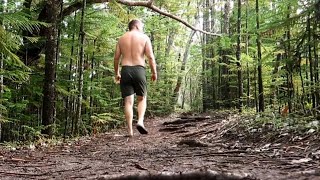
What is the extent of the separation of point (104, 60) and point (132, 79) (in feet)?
19.6

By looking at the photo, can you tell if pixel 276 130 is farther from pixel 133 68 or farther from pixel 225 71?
pixel 225 71

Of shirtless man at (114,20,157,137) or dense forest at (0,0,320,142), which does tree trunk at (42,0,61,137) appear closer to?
dense forest at (0,0,320,142)

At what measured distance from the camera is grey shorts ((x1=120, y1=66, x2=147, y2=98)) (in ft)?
20.6

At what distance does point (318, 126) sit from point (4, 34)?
178 inches

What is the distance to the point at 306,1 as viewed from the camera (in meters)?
4.86

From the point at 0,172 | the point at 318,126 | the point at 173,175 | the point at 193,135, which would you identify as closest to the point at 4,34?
the point at 0,172

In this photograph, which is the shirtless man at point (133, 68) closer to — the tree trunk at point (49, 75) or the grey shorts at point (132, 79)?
the grey shorts at point (132, 79)

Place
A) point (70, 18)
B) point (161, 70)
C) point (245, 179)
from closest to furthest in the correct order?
point (245, 179) < point (70, 18) < point (161, 70)

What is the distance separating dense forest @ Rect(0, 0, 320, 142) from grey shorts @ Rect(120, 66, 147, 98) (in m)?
1.65

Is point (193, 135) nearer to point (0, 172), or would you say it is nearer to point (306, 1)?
point (306, 1)

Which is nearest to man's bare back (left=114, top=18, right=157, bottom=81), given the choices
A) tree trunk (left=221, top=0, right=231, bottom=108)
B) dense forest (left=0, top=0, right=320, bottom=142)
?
dense forest (left=0, top=0, right=320, bottom=142)

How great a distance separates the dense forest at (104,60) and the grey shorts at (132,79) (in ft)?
5.42

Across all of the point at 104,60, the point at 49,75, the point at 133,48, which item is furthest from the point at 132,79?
the point at 104,60

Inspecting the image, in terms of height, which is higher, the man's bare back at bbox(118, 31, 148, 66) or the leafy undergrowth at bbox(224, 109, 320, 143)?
the man's bare back at bbox(118, 31, 148, 66)
